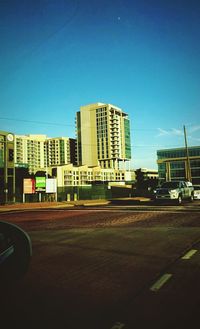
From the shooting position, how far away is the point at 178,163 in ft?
339

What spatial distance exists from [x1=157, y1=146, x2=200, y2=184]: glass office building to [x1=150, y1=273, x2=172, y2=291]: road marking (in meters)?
98.2

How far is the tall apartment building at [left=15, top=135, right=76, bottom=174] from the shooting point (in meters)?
181

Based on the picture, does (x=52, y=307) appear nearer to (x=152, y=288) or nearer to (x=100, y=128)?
(x=152, y=288)

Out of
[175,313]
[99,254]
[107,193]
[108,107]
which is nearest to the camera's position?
[175,313]

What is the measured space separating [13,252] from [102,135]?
17033 centimetres

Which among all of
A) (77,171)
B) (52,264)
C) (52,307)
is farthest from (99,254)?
(77,171)

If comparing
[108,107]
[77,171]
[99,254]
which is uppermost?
[108,107]

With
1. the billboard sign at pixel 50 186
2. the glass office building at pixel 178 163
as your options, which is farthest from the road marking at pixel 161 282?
the glass office building at pixel 178 163

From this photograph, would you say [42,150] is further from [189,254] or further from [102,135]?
[189,254]

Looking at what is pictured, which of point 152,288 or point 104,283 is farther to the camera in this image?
point 104,283

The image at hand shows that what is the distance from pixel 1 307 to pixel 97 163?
172 meters

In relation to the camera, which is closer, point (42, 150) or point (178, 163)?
point (178, 163)

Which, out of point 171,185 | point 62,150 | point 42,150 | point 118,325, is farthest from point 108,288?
point 42,150

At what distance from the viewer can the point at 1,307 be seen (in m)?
3.52
